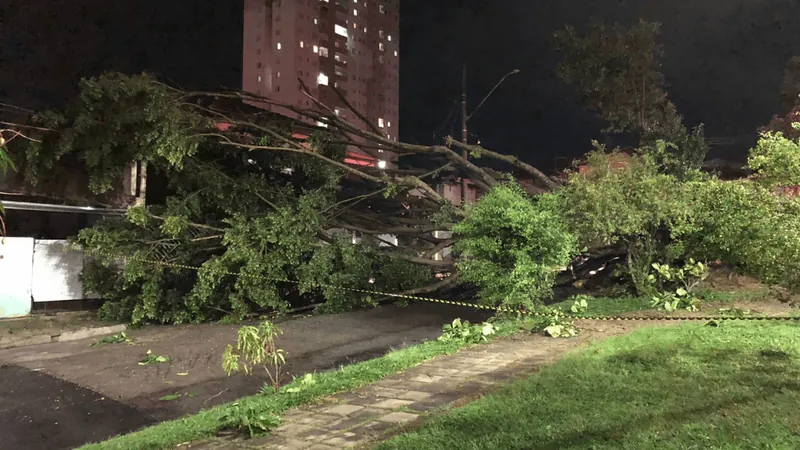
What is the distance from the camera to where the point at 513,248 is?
311 inches

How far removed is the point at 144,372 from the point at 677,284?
898cm

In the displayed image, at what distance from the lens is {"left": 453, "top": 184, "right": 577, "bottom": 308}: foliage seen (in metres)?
7.79

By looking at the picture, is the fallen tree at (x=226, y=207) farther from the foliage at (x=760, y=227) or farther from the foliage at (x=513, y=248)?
the foliage at (x=760, y=227)

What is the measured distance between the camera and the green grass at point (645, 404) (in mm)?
3246

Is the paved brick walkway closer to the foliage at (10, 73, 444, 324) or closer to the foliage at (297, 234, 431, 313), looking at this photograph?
the foliage at (297, 234, 431, 313)

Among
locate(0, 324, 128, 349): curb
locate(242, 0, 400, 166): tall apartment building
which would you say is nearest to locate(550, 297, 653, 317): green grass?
locate(0, 324, 128, 349): curb

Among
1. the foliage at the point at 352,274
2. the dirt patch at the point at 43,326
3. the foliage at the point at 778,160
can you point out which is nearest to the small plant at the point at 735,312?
the foliage at the point at 778,160

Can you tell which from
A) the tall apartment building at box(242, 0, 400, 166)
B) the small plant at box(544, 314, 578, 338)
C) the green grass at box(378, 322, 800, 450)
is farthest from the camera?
the tall apartment building at box(242, 0, 400, 166)

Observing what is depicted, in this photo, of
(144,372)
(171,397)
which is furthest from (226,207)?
(171,397)

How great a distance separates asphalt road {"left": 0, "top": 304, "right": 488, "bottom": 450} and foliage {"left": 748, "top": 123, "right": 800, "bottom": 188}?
502 centimetres

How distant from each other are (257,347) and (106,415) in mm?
1713

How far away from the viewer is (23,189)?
1066 centimetres

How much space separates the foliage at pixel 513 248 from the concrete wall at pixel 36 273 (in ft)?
26.8

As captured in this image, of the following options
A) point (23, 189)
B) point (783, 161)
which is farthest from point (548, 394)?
point (23, 189)
